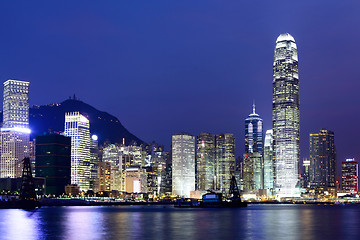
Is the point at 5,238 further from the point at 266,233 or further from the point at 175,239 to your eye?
the point at 266,233

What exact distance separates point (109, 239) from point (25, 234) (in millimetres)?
20184

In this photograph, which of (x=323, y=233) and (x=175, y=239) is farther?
(x=323, y=233)

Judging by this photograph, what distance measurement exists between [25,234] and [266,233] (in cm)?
4770

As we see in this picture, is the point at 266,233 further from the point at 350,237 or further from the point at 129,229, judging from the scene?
the point at 129,229

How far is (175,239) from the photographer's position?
9988 centimetres

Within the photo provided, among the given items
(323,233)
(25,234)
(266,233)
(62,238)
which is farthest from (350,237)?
(25,234)

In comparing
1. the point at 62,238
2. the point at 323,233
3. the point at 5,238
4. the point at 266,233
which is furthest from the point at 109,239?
the point at 323,233

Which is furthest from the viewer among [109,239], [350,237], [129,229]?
[129,229]

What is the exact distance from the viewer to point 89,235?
4149 inches

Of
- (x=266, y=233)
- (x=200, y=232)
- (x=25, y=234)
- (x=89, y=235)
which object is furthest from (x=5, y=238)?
(x=266, y=233)

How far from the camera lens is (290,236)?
104 m

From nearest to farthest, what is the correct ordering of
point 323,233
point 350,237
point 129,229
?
point 350,237 < point 323,233 < point 129,229

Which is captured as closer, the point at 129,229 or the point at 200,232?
the point at 200,232

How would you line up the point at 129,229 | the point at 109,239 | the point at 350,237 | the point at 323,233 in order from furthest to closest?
the point at 129,229 → the point at 323,233 → the point at 350,237 → the point at 109,239
